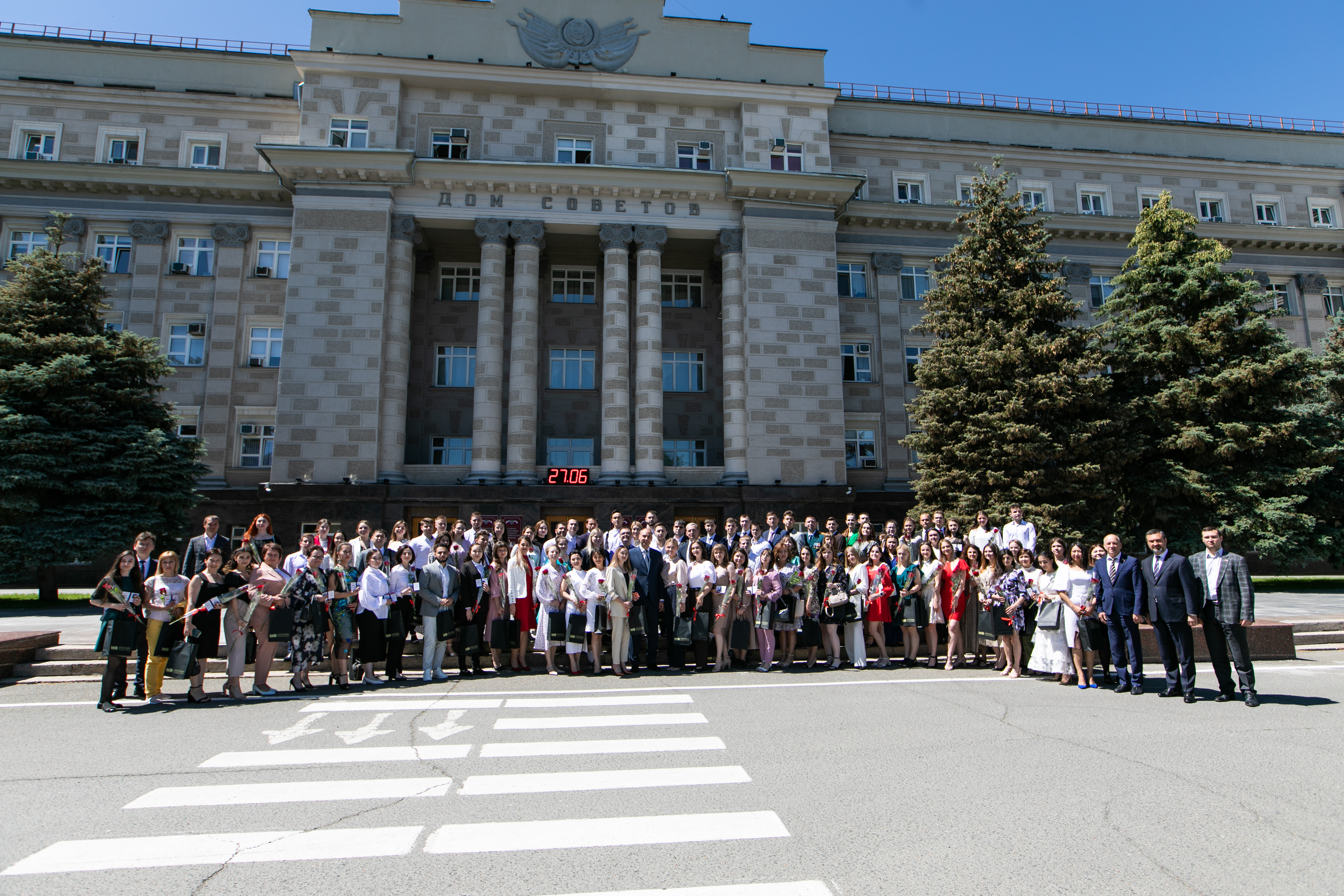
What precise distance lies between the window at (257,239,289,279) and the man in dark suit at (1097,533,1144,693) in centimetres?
3155

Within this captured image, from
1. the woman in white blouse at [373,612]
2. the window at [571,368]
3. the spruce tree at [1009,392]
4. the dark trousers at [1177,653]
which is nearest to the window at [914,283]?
the spruce tree at [1009,392]

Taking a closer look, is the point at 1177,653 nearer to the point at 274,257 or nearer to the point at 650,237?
the point at 650,237

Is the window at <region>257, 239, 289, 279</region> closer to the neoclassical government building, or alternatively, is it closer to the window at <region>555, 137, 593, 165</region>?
the neoclassical government building

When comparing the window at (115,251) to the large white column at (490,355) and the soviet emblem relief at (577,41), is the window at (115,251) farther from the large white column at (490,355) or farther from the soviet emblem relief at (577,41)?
the soviet emblem relief at (577,41)

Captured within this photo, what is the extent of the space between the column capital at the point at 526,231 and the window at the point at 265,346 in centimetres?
1053

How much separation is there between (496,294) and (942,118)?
76.1ft

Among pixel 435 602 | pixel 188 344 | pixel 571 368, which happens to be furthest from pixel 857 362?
pixel 188 344

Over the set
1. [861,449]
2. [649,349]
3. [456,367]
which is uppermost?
[649,349]

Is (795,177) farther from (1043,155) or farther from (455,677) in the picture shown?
(455,677)

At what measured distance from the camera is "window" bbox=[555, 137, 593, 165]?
31.1m

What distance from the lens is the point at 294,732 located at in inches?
321

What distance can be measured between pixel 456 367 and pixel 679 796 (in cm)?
2871

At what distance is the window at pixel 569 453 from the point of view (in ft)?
105

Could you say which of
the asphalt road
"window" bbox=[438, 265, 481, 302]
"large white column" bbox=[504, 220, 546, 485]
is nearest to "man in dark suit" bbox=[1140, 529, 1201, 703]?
the asphalt road
